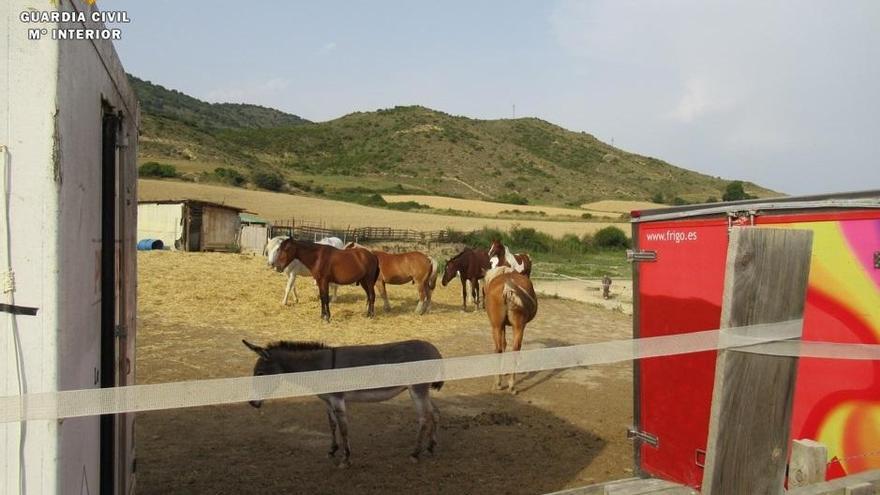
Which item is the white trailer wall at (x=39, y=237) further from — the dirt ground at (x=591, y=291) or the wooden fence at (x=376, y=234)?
the wooden fence at (x=376, y=234)

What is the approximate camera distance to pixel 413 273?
571 inches

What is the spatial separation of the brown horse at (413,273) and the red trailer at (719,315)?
1021 cm

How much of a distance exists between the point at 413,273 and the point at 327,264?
2401 millimetres

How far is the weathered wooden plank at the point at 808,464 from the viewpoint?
2330 mm

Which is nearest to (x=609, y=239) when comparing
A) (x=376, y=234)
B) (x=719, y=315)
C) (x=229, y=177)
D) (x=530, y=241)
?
(x=530, y=241)

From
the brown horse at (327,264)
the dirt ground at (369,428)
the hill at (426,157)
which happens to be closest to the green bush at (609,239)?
the dirt ground at (369,428)

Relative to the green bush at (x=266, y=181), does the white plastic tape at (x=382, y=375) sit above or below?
below

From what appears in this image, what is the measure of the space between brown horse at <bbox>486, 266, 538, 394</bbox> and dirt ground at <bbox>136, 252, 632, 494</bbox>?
77cm

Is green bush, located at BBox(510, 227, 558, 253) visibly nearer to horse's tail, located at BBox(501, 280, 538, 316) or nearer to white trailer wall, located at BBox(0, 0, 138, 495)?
horse's tail, located at BBox(501, 280, 538, 316)

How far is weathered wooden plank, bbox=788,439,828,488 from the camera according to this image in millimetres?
2330

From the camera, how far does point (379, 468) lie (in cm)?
544

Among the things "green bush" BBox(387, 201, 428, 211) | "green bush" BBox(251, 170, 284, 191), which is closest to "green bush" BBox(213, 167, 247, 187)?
"green bush" BBox(251, 170, 284, 191)
